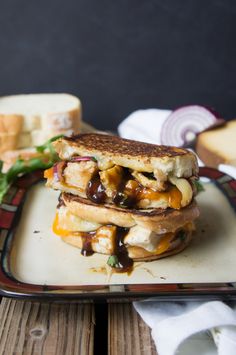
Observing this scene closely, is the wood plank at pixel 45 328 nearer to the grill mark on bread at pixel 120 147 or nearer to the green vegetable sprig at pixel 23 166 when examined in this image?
the grill mark on bread at pixel 120 147

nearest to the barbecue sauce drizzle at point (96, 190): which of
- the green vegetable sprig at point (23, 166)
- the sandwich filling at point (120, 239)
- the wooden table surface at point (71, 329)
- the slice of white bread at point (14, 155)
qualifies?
the sandwich filling at point (120, 239)

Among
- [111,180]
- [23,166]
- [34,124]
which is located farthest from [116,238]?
[34,124]

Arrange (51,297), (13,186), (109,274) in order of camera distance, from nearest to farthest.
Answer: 1. (51,297)
2. (109,274)
3. (13,186)

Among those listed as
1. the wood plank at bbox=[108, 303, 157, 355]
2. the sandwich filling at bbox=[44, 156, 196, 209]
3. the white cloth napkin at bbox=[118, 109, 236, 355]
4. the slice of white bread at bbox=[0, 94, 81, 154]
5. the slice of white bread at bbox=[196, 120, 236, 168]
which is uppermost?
the sandwich filling at bbox=[44, 156, 196, 209]

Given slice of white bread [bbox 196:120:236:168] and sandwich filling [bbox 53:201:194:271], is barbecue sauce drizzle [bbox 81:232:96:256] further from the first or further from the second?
slice of white bread [bbox 196:120:236:168]

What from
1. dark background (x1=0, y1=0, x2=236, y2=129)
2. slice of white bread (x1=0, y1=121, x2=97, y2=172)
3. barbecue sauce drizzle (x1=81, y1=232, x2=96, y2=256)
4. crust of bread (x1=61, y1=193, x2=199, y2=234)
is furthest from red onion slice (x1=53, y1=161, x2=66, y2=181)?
dark background (x1=0, y1=0, x2=236, y2=129)

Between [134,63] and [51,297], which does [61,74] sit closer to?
[134,63]

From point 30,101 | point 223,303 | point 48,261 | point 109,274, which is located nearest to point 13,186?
point 48,261
